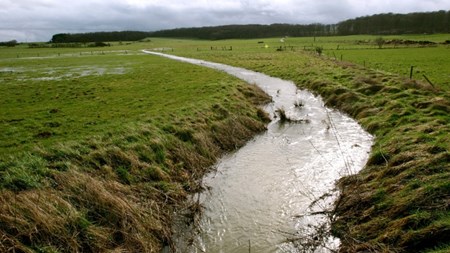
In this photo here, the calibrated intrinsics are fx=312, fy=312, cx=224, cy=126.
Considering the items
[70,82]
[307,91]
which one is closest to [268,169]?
[307,91]

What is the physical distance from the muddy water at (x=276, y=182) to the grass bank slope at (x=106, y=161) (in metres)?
1.11

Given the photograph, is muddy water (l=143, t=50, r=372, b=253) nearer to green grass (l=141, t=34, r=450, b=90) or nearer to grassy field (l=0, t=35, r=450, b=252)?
grassy field (l=0, t=35, r=450, b=252)

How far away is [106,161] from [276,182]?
23.3 ft

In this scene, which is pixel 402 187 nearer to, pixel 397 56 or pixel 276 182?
pixel 276 182

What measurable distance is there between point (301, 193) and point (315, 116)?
40.1 feet

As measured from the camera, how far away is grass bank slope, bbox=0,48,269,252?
866 cm

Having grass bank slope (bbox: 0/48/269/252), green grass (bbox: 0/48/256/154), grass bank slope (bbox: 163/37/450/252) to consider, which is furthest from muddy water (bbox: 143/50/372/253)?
green grass (bbox: 0/48/256/154)

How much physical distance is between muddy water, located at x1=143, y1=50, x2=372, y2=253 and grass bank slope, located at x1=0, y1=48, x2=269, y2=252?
43.8 inches

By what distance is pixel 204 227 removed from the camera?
416 inches

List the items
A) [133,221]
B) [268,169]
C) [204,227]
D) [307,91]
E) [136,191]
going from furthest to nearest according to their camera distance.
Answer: [307,91]
[268,169]
[136,191]
[204,227]
[133,221]

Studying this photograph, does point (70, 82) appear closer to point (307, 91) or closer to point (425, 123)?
point (307, 91)

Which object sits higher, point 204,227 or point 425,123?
point 425,123

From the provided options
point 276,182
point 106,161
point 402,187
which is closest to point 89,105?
point 106,161

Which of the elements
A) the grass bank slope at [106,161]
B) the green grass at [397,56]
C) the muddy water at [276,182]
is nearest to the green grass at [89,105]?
the grass bank slope at [106,161]
